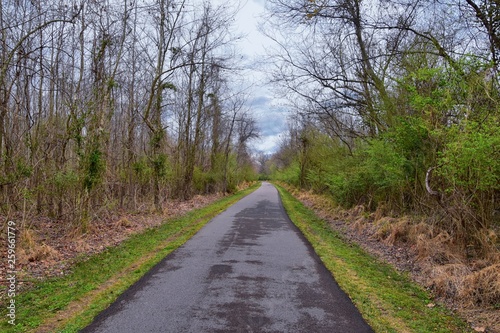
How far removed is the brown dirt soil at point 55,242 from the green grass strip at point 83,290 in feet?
1.17

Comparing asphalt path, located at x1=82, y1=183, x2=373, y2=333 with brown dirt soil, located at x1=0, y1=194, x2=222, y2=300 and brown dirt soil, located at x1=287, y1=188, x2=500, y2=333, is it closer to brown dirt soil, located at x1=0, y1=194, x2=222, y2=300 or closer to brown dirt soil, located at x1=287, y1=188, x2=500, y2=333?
brown dirt soil, located at x1=287, y1=188, x2=500, y2=333

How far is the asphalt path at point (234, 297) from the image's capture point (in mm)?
3895

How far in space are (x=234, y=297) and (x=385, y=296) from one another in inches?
88.5

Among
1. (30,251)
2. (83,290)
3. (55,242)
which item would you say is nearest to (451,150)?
(83,290)

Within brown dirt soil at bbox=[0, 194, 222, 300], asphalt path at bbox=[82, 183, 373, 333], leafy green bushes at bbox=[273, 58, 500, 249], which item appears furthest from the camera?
brown dirt soil at bbox=[0, 194, 222, 300]

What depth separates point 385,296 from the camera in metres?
5.07

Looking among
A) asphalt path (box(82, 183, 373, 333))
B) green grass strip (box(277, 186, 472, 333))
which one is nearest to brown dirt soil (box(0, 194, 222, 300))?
asphalt path (box(82, 183, 373, 333))

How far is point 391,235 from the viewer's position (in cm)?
876

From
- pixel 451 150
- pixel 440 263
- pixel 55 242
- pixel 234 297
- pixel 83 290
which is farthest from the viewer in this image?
pixel 55 242

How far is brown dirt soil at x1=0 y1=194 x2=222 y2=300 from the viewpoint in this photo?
610 cm

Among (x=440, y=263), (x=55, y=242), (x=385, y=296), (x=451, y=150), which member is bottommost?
(x=385, y=296)

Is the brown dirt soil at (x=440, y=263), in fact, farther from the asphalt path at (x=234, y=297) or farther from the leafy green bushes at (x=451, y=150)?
the asphalt path at (x=234, y=297)

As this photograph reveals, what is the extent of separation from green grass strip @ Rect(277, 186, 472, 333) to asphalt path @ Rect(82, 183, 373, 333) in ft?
0.70

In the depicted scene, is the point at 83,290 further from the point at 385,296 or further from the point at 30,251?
the point at 385,296
